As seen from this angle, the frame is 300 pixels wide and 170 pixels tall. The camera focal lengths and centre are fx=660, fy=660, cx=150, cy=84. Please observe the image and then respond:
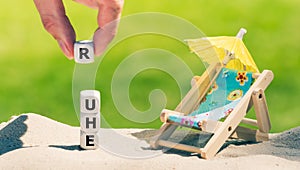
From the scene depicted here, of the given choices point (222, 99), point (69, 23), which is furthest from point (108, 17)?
point (222, 99)

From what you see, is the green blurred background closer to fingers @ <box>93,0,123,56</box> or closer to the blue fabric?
the blue fabric

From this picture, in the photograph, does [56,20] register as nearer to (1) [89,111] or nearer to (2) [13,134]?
(1) [89,111]

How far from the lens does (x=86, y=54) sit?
2436 millimetres

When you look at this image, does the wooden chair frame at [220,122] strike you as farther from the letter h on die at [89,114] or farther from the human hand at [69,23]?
the human hand at [69,23]

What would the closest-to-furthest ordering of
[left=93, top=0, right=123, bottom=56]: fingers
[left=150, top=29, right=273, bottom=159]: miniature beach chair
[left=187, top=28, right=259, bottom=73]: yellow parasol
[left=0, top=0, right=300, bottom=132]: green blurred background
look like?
1. [left=93, top=0, right=123, bottom=56]: fingers
2. [left=150, top=29, right=273, bottom=159]: miniature beach chair
3. [left=187, top=28, right=259, bottom=73]: yellow parasol
4. [left=0, top=0, right=300, bottom=132]: green blurred background

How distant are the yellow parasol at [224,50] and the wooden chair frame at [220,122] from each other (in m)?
0.05

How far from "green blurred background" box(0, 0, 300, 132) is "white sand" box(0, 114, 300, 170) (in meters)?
0.29

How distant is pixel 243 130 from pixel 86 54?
935mm

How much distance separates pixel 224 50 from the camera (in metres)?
3.06

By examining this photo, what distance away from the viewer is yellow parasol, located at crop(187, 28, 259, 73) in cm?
297

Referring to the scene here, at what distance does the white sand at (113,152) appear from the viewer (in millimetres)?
2475

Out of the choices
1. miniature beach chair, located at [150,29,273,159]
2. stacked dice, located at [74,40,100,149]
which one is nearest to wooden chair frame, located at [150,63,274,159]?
miniature beach chair, located at [150,29,273,159]

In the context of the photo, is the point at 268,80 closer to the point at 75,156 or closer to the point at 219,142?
the point at 219,142

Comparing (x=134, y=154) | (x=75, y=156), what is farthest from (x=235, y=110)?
(x=75, y=156)
